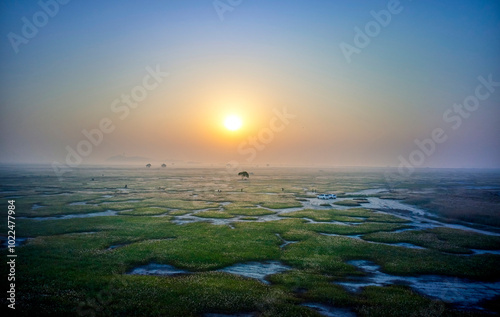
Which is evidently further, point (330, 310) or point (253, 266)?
point (253, 266)

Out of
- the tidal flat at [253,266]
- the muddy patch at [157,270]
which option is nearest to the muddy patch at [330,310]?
the tidal flat at [253,266]

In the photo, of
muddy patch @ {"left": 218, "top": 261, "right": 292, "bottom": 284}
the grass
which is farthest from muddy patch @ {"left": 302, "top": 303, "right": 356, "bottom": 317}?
the grass

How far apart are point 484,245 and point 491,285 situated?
48.3 feet

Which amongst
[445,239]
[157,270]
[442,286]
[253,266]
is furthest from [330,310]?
[445,239]

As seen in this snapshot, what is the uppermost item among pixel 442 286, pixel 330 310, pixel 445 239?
pixel 330 310

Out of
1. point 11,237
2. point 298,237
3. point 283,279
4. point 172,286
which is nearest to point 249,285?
point 283,279

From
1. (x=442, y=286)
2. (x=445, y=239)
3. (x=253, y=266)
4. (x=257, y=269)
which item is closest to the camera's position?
(x=442, y=286)

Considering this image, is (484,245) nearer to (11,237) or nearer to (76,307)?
(76,307)

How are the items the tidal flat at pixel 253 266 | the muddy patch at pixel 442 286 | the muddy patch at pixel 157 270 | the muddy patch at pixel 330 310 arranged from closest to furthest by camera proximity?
the muddy patch at pixel 330 310
the tidal flat at pixel 253 266
the muddy patch at pixel 442 286
the muddy patch at pixel 157 270

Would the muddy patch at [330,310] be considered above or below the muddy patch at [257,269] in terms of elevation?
above

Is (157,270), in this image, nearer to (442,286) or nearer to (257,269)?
(257,269)

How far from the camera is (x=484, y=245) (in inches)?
1315

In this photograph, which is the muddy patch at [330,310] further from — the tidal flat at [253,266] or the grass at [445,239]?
the grass at [445,239]

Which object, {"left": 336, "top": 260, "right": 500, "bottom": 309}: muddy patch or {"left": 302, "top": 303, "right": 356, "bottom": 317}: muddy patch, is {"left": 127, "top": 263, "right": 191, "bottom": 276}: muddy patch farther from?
{"left": 336, "top": 260, "right": 500, "bottom": 309}: muddy patch
